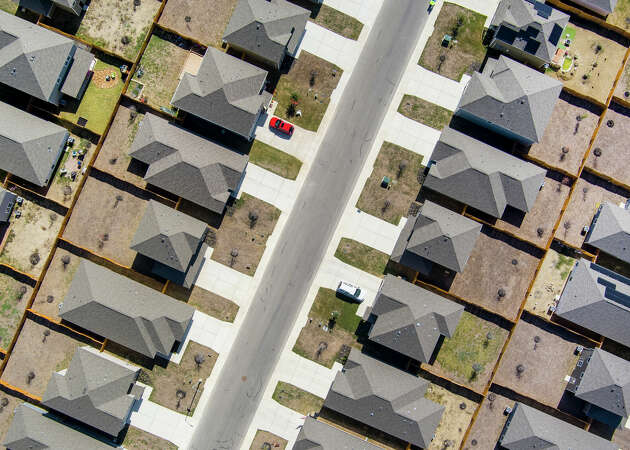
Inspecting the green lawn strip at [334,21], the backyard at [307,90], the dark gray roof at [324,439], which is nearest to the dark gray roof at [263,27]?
the backyard at [307,90]

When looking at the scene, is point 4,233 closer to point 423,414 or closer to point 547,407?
point 423,414

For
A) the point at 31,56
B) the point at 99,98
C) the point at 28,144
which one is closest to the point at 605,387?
the point at 99,98

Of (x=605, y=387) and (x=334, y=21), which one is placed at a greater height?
(x=334, y=21)

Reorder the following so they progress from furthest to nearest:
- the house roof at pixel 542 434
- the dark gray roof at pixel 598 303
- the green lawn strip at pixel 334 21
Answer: the green lawn strip at pixel 334 21 → the dark gray roof at pixel 598 303 → the house roof at pixel 542 434

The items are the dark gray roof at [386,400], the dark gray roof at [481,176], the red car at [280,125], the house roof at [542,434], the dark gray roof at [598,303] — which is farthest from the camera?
the red car at [280,125]

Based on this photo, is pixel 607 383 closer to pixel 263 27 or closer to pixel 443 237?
pixel 443 237

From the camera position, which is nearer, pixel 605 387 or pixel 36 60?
pixel 36 60

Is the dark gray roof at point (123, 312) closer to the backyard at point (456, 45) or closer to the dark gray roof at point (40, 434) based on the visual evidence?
the dark gray roof at point (40, 434)
